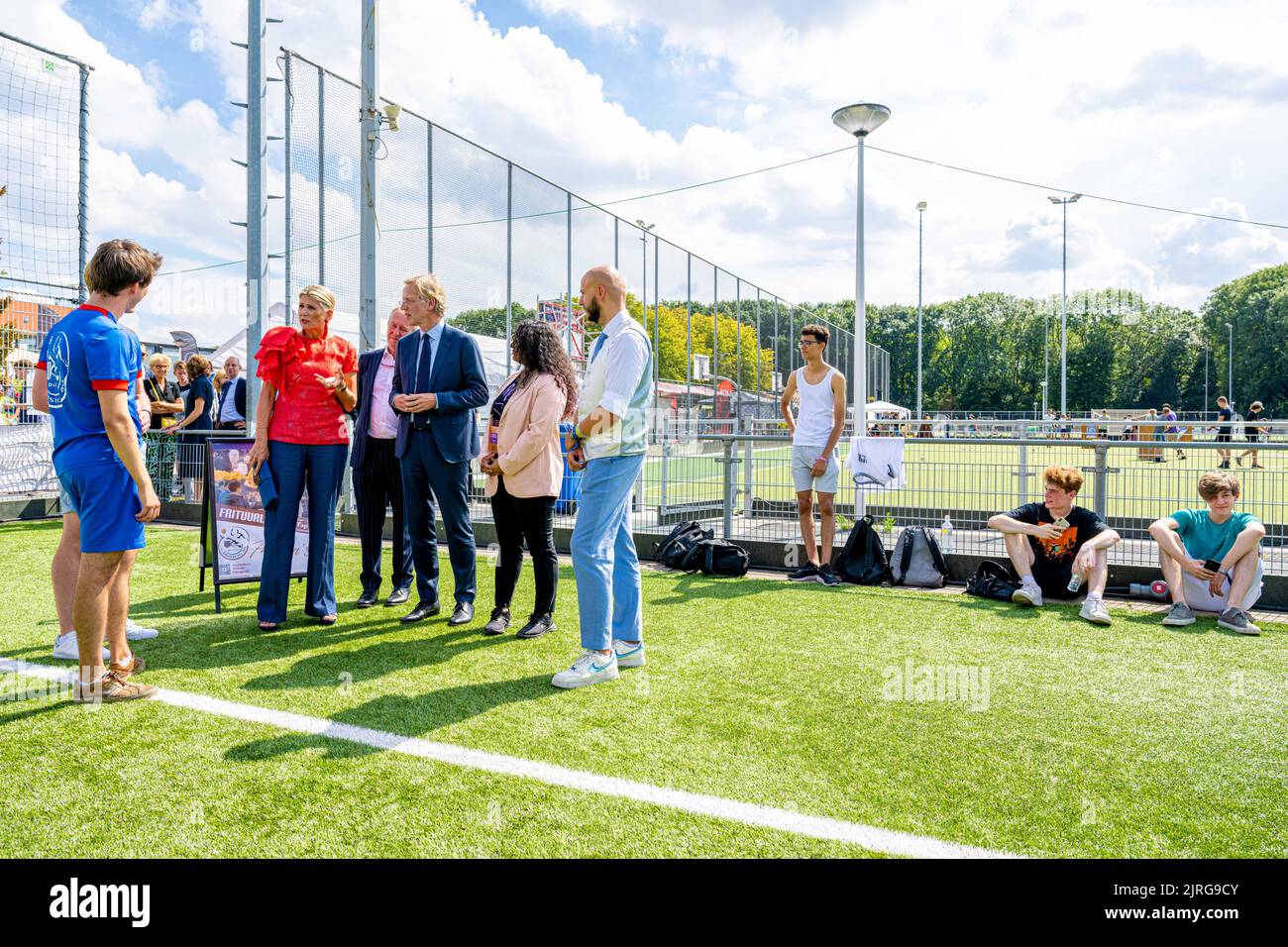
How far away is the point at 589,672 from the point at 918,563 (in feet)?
12.8

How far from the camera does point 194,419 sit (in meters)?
10.7

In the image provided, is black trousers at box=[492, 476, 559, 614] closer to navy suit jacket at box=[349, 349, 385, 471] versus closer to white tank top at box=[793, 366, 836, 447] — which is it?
navy suit jacket at box=[349, 349, 385, 471]

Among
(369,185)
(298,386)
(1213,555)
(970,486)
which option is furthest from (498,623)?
(369,185)

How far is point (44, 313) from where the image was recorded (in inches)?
433

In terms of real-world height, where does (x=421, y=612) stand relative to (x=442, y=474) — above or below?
below

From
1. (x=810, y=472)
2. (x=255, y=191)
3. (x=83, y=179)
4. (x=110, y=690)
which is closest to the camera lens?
(x=110, y=690)

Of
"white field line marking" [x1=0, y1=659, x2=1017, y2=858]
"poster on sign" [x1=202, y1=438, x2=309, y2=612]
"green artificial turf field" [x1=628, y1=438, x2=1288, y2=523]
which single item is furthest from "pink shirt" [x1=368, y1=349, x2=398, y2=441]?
"green artificial turf field" [x1=628, y1=438, x2=1288, y2=523]

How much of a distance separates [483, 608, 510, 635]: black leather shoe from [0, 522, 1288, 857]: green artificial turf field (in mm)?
128

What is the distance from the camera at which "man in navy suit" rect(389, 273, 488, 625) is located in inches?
206

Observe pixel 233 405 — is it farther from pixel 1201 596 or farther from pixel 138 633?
pixel 1201 596

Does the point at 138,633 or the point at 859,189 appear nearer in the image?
the point at 138,633

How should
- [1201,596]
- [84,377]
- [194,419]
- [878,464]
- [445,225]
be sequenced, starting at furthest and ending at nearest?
[445,225] → [194,419] → [878,464] → [1201,596] → [84,377]
